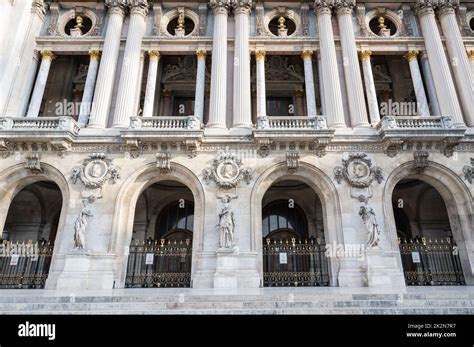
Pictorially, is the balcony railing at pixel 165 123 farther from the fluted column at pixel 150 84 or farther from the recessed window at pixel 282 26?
the recessed window at pixel 282 26

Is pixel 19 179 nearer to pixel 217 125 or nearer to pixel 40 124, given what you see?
pixel 40 124

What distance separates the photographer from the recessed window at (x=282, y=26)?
20.9 metres

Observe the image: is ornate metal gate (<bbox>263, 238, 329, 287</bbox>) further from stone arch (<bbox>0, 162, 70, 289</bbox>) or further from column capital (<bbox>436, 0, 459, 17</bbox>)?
column capital (<bbox>436, 0, 459, 17</bbox>)

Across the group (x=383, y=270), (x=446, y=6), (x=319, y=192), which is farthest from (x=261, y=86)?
(x=446, y=6)

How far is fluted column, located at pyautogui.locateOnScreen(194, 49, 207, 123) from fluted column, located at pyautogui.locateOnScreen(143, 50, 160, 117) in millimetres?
2319

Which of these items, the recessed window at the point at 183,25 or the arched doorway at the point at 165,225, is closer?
the arched doorway at the point at 165,225

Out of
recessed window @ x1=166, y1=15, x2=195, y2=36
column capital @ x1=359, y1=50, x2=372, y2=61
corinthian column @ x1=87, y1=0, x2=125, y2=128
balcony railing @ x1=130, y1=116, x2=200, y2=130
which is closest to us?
balcony railing @ x1=130, y1=116, x2=200, y2=130

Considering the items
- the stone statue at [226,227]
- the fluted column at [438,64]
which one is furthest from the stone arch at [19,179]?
the fluted column at [438,64]

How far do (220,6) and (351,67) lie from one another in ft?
27.0

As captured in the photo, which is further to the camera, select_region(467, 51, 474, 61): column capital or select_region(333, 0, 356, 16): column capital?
select_region(333, 0, 356, 16): column capital

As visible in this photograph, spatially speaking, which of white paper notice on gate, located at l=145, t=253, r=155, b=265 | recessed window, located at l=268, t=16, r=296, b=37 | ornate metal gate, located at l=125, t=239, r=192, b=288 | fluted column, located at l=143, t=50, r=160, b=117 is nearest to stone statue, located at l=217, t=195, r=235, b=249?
ornate metal gate, located at l=125, t=239, r=192, b=288

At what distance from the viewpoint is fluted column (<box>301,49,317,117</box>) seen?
19000mm

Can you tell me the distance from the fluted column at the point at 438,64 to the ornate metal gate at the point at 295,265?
9.42 meters

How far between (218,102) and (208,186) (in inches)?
183
